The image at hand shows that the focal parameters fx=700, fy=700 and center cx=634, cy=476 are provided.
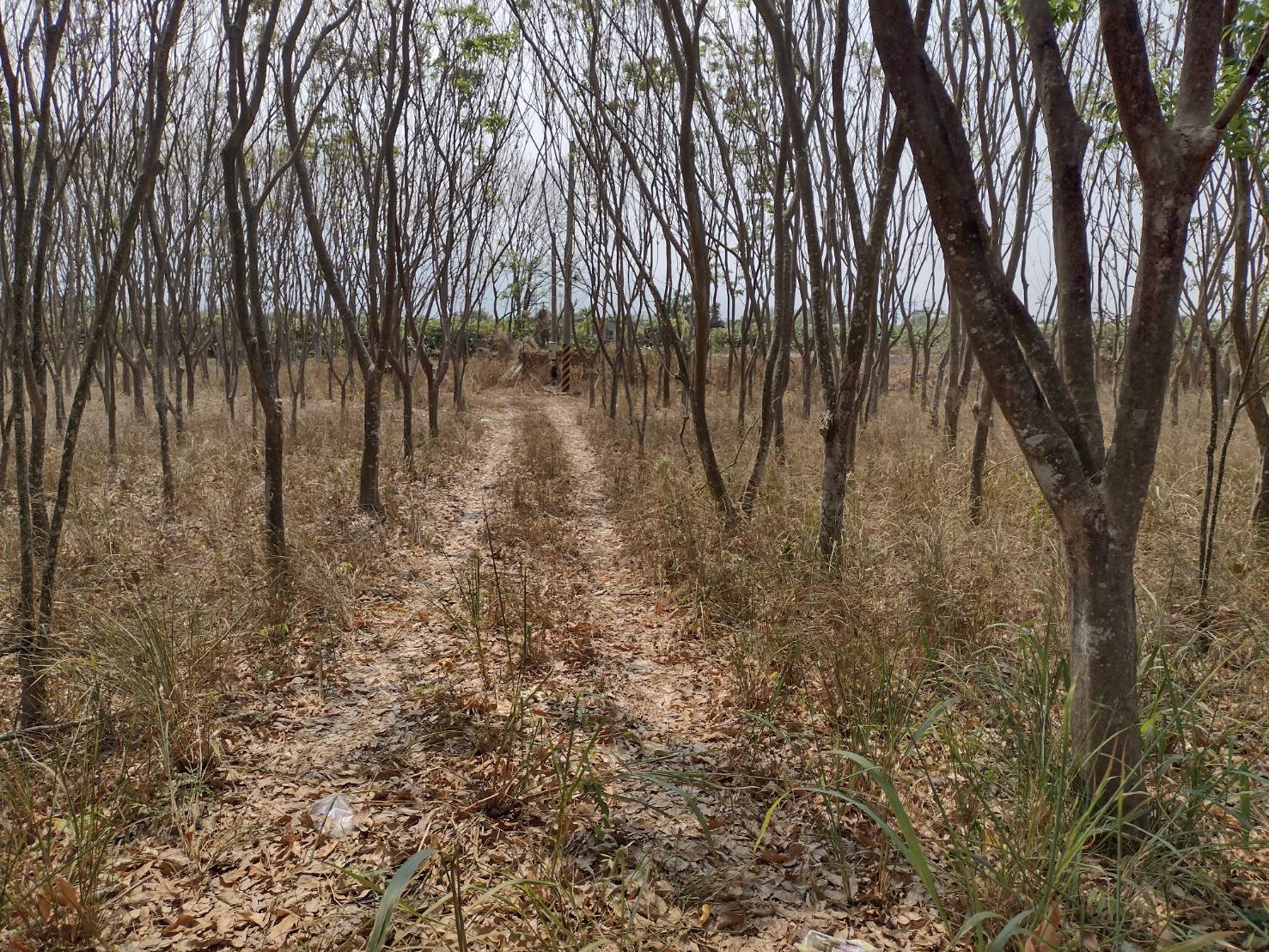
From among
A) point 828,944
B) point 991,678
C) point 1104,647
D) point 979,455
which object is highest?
point 979,455

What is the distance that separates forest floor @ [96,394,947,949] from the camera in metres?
1.75

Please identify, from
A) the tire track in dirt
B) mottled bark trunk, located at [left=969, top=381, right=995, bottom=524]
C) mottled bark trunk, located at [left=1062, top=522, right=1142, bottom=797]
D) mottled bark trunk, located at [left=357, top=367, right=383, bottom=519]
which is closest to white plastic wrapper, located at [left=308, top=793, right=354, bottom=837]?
the tire track in dirt

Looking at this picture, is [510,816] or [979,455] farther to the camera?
[979,455]

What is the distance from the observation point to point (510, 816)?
7.12 ft

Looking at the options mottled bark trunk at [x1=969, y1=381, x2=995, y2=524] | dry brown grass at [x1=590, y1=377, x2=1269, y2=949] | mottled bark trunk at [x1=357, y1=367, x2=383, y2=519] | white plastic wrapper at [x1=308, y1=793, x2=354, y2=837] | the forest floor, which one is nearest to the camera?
dry brown grass at [x1=590, y1=377, x2=1269, y2=949]

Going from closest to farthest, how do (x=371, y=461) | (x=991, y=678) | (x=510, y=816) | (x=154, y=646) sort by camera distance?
1. (x=510, y=816)
2. (x=991, y=678)
3. (x=154, y=646)
4. (x=371, y=461)

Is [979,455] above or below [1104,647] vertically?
above

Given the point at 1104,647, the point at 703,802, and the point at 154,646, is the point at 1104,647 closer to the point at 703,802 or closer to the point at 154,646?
the point at 703,802

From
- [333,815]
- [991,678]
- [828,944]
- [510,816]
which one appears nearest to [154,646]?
[333,815]

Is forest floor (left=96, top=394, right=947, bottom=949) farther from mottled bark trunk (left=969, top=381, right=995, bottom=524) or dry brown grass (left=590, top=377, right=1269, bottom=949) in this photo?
mottled bark trunk (left=969, top=381, right=995, bottom=524)

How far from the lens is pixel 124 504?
18.4 ft

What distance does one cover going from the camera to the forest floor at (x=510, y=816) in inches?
68.8

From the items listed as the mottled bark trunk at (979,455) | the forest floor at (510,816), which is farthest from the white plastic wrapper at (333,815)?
the mottled bark trunk at (979,455)

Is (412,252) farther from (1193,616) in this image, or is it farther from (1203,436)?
(1203,436)
